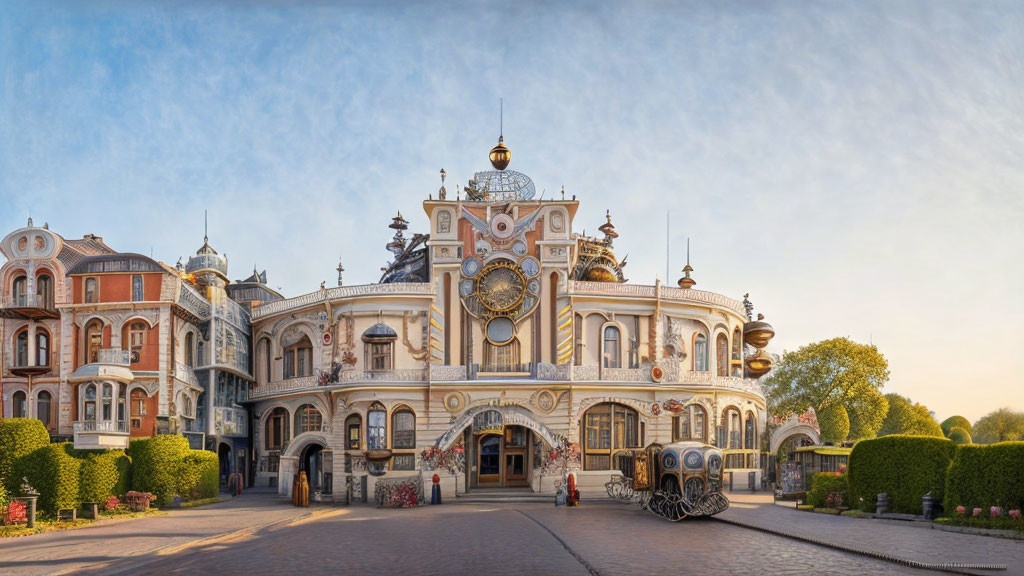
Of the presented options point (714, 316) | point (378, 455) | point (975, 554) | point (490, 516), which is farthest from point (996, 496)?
point (378, 455)

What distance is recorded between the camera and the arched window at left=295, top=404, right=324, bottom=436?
44.3 metres

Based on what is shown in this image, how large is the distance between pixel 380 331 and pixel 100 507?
14.8 meters

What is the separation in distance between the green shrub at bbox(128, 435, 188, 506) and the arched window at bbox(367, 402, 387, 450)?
31.2 feet

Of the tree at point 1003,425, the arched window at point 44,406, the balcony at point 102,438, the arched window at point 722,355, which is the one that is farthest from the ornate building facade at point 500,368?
the tree at point 1003,425

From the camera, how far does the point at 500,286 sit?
141ft

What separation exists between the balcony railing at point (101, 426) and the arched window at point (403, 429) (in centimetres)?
1192

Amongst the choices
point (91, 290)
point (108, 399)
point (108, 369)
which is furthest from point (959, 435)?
point (91, 290)

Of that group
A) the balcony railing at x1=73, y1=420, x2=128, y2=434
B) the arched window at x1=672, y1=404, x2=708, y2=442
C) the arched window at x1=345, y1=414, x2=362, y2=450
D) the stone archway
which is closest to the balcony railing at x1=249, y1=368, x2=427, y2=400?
the arched window at x1=345, y1=414, x2=362, y2=450

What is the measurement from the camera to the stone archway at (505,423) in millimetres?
40406


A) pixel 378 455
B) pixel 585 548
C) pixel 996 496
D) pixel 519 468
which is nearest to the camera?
pixel 585 548

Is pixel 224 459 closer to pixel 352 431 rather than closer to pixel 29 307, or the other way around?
pixel 352 431

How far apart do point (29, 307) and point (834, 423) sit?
1709 inches

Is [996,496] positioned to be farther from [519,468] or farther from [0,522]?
[0,522]

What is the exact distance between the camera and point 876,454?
96.8ft
